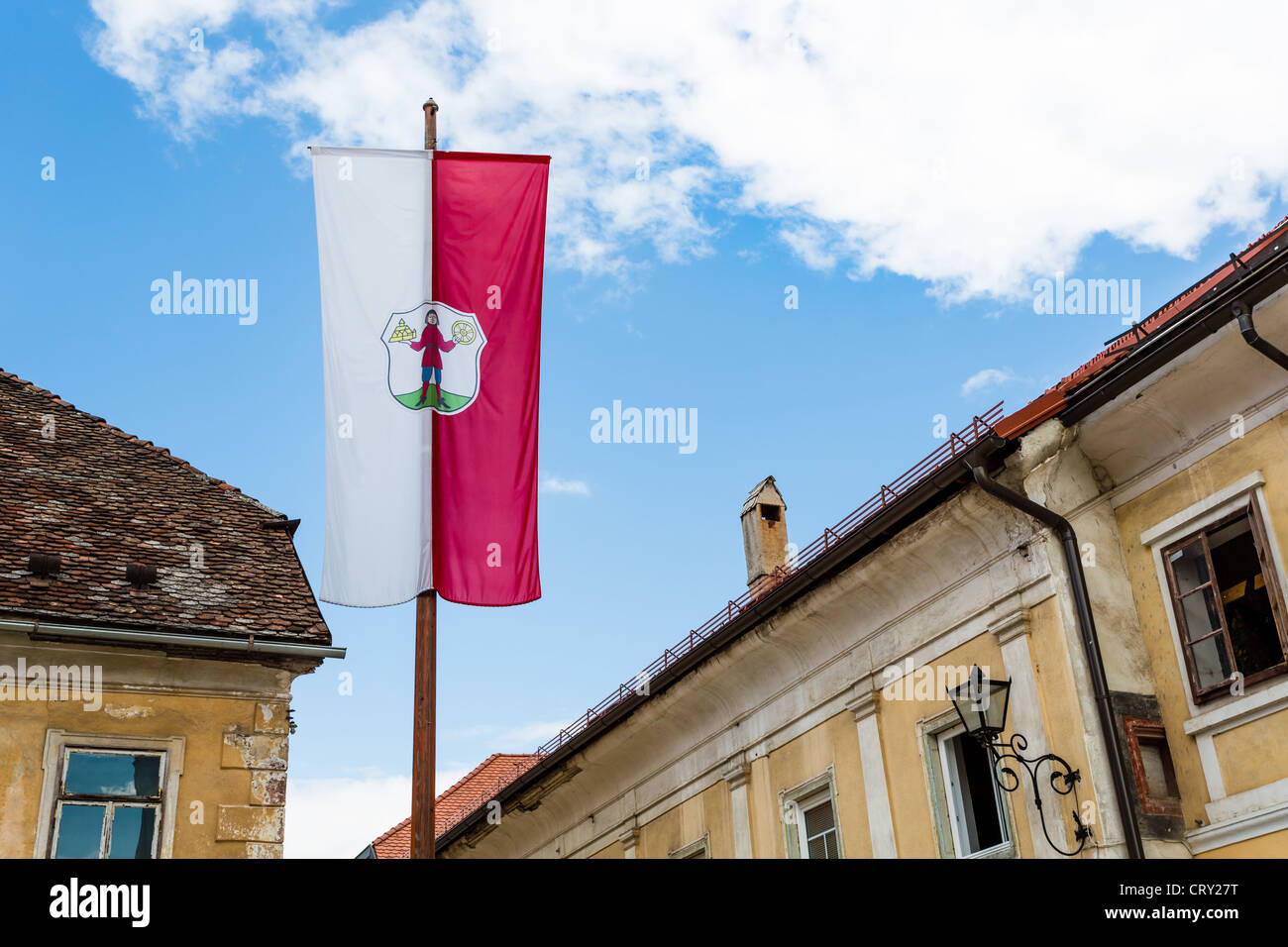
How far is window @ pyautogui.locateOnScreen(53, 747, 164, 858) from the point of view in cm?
1195

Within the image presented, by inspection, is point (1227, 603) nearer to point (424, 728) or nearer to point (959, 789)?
point (959, 789)

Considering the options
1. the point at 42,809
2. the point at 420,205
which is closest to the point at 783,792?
the point at 42,809

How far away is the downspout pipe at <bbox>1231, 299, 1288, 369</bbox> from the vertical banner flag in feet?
18.7

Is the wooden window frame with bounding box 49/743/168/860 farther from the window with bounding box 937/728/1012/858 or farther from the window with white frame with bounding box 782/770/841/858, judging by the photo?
the window with bounding box 937/728/1012/858

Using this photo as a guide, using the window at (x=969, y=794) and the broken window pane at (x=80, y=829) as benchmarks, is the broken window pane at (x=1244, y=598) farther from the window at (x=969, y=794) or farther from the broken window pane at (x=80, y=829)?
the broken window pane at (x=80, y=829)

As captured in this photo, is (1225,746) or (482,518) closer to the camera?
(482,518)

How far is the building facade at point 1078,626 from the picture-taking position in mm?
10820

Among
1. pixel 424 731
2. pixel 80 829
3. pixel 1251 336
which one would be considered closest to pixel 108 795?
pixel 80 829

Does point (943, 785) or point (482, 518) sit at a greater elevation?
Answer: point (482, 518)

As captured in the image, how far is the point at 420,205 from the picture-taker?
8.95 metres

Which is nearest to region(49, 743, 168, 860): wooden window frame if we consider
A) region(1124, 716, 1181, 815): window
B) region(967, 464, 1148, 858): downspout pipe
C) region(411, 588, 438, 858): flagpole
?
region(411, 588, 438, 858): flagpole

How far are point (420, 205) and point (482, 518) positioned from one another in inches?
88.5

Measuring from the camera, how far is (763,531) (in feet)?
74.6
